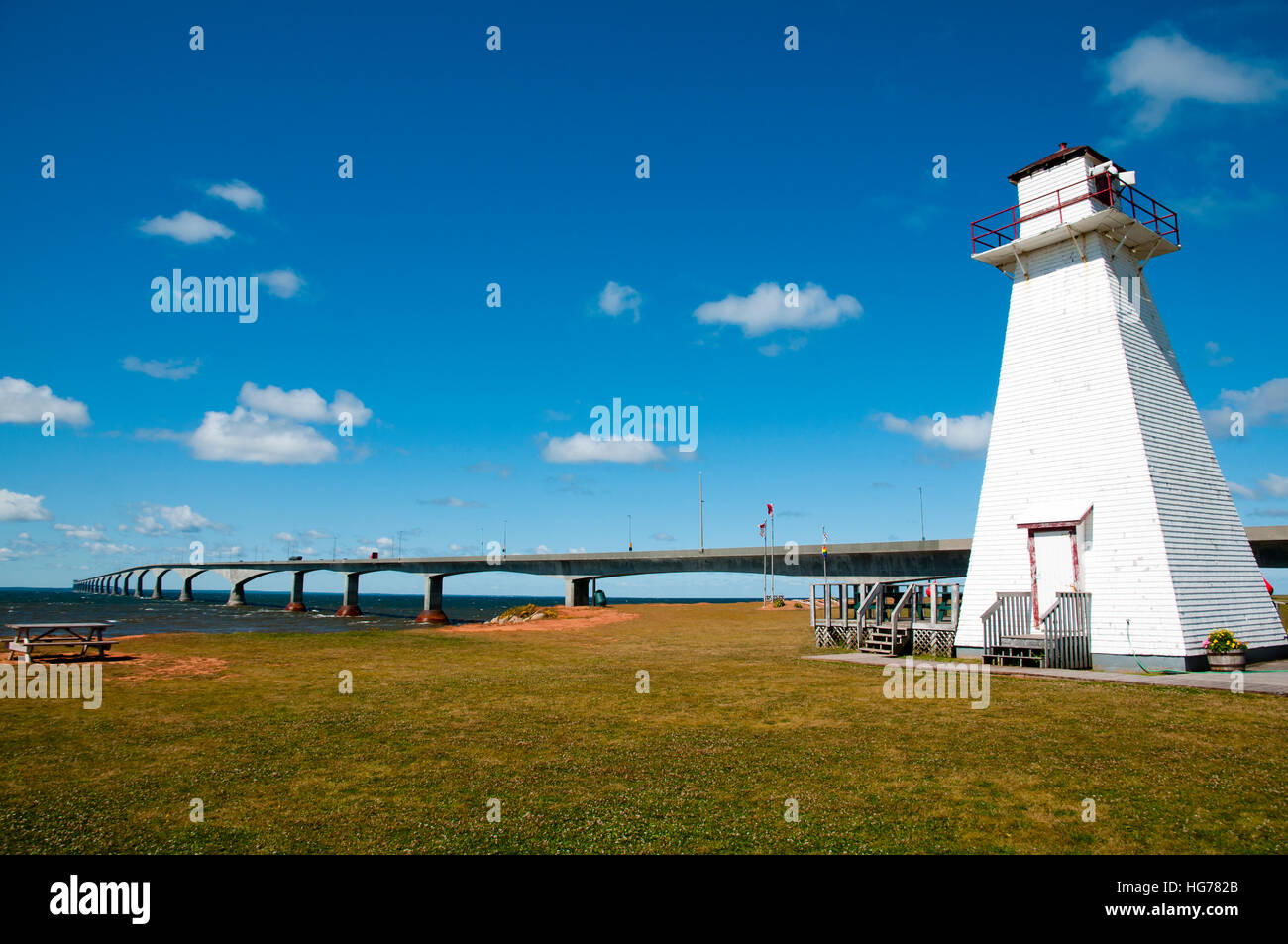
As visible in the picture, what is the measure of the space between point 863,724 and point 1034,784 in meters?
3.80

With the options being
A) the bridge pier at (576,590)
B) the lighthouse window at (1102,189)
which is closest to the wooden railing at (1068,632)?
the lighthouse window at (1102,189)

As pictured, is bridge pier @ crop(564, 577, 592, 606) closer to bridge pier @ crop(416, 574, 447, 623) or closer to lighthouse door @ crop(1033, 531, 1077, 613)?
bridge pier @ crop(416, 574, 447, 623)

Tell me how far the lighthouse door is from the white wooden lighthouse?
36 millimetres

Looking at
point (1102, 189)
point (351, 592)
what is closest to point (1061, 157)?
point (1102, 189)

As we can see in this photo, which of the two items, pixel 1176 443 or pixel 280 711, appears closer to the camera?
pixel 280 711

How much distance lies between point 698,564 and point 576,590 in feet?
Answer: 51.8

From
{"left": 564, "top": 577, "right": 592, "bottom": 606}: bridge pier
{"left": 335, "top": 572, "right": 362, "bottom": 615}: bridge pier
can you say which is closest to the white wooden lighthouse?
{"left": 564, "top": 577, "right": 592, "bottom": 606}: bridge pier

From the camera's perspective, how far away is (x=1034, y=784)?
8.60 metres

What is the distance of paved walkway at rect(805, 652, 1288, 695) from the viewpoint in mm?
15094

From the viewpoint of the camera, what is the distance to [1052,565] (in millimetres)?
20438

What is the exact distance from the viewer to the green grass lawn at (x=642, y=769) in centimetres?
711

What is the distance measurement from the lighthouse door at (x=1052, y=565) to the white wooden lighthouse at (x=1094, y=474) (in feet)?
0.12

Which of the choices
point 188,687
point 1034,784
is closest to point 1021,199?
point 1034,784
